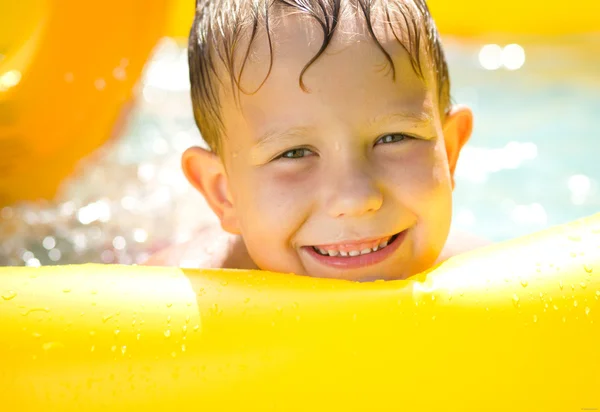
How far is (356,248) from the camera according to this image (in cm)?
157

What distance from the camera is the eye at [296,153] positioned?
155 centimetres

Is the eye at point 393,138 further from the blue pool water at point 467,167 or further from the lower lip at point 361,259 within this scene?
the blue pool water at point 467,167

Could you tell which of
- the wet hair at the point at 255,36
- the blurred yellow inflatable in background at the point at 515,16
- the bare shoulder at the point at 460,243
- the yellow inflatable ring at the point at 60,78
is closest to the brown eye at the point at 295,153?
the wet hair at the point at 255,36

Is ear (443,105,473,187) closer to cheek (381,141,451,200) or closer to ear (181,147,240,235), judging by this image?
cheek (381,141,451,200)

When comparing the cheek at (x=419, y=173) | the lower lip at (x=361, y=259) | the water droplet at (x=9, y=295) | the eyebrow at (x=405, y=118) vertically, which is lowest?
the water droplet at (x=9, y=295)

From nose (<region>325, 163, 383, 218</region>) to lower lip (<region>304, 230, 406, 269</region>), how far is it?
4.6 inches

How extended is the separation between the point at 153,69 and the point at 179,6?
34cm

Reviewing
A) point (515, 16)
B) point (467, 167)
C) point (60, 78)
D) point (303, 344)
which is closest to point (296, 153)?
point (303, 344)

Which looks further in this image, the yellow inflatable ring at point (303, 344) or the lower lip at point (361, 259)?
the lower lip at point (361, 259)

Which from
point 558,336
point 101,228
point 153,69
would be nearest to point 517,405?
point 558,336

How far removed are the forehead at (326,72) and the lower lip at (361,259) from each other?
0.83 ft

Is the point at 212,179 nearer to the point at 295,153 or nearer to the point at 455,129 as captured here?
the point at 295,153

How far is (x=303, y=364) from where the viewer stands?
1.29 m

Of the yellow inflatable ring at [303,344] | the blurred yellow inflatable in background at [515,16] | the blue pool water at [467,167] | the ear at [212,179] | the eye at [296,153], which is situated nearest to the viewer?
the yellow inflatable ring at [303,344]
